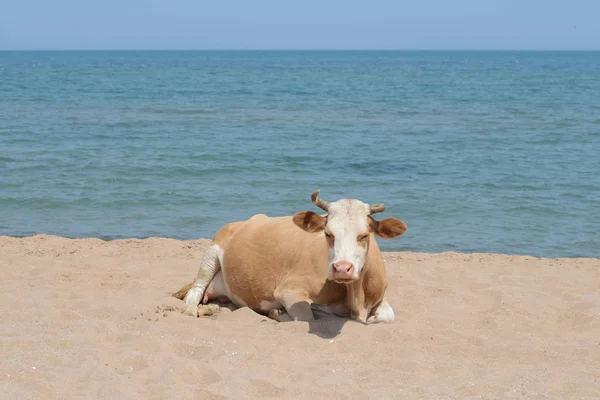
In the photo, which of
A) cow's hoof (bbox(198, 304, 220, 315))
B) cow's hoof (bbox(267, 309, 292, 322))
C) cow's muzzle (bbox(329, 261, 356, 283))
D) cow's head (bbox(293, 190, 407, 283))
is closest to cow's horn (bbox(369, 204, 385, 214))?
cow's head (bbox(293, 190, 407, 283))

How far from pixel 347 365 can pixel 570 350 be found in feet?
6.05

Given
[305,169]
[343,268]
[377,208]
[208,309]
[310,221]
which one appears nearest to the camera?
[343,268]

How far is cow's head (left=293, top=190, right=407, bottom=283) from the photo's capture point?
6523 millimetres

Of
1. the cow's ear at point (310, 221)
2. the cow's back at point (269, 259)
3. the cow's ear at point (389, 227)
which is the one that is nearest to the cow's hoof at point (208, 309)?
the cow's back at point (269, 259)

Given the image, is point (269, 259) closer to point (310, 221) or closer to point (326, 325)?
point (310, 221)

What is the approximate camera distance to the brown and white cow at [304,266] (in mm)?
6863

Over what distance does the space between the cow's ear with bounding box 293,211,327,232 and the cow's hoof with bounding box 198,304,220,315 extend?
1.38m

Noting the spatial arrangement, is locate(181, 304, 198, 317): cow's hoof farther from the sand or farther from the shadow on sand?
the shadow on sand

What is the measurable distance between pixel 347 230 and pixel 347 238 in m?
0.08

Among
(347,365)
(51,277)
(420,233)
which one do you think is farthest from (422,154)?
(347,365)

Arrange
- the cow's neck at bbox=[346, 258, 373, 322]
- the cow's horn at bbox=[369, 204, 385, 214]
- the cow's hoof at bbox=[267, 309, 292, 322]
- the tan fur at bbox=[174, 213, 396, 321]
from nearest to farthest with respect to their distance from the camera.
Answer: the cow's horn at bbox=[369, 204, 385, 214]
the cow's neck at bbox=[346, 258, 373, 322]
the tan fur at bbox=[174, 213, 396, 321]
the cow's hoof at bbox=[267, 309, 292, 322]

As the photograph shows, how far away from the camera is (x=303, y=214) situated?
724 cm

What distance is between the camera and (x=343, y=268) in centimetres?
645

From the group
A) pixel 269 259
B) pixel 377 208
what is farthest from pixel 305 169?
pixel 377 208
